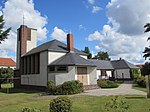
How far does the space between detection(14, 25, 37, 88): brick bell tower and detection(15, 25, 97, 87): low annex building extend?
1557mm

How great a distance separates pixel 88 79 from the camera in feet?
98.3

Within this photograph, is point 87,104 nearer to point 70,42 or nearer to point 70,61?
point 70,61

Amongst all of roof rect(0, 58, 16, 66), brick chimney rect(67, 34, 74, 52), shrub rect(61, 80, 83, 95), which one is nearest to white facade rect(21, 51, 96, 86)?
brick chimney rect(67, 34, 74, 52)

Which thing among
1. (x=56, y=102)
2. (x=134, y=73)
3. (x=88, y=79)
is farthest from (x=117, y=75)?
(x=56, y=102)

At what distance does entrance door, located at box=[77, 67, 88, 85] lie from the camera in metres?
28.7

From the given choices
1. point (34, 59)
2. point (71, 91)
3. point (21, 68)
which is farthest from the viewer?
point (21, 68)

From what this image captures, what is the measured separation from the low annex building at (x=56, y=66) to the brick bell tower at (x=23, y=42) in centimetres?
156

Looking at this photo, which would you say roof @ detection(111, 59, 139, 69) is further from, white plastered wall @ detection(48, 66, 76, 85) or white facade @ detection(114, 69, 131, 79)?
white plastered wall @ detection(48, 66, 76, 85)

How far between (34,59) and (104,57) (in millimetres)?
57253

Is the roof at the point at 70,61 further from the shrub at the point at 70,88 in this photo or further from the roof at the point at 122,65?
the roof at the point at 122,65

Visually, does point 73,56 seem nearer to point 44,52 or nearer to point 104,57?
point 44,52

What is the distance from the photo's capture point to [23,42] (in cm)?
3791

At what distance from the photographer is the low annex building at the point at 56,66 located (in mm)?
27447

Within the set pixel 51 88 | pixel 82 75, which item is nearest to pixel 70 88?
pixel 51 88
